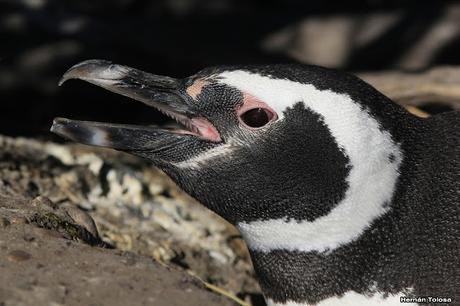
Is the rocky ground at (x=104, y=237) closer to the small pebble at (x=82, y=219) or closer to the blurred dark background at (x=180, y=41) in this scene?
the small pebble at (x=82, y=219)

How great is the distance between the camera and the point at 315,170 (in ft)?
11.4

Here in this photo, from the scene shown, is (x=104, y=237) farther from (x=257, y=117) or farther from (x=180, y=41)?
(x=180, y=41)

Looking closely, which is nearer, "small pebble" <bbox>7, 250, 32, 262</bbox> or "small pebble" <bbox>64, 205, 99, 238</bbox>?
"small pebble" <bbox>7, 250, 32, 262</bbox>

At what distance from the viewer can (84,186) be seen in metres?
4.87

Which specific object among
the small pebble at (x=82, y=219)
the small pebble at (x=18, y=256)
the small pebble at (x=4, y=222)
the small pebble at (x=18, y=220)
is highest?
the small pebble at (x=82, y=219)

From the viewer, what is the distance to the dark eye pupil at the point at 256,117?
→ 11.4 ft

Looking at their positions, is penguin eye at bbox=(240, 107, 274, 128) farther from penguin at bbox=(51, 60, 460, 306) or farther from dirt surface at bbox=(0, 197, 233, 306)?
dirt surface at bbox=(0, 197, 233, 306)

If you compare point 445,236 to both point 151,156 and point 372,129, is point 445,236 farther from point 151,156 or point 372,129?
point 151,156

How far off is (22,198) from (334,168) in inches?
46.3

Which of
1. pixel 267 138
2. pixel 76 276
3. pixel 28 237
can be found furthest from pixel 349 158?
pixel 28 237

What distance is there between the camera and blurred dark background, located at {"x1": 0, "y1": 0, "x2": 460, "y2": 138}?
6.04 metres

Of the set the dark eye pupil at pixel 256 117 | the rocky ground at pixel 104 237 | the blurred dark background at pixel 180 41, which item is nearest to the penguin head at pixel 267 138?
the dark eye pupil at pixel 256 117

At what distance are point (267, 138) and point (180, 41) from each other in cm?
367

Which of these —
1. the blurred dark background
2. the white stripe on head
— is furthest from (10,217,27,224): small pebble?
the blurred dark background
